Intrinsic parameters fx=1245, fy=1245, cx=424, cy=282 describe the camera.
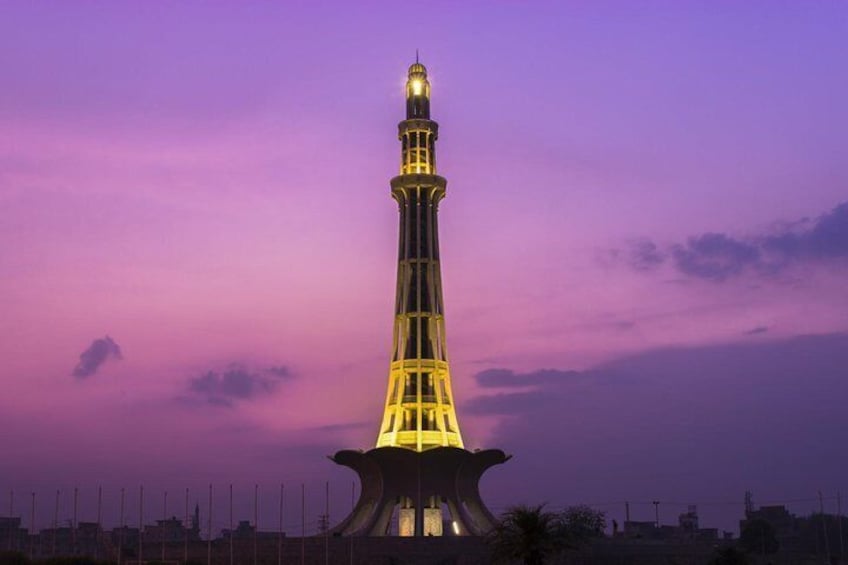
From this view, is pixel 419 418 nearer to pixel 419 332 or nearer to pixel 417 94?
pixel 419 332

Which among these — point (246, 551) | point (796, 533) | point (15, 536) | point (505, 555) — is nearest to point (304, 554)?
point (246, 551)

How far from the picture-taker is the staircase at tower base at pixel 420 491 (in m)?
88.2

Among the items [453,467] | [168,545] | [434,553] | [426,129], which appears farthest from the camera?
[426,129]

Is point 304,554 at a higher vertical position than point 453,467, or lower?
lower

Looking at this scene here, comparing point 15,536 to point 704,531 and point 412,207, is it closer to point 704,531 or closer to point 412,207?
point 412,207

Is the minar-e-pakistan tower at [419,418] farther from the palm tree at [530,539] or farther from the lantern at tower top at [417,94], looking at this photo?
the palm tree at [530,539]

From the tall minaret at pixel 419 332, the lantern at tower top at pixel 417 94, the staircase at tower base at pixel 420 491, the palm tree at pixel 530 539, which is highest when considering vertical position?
the lantern at tower top at pixel 417 94

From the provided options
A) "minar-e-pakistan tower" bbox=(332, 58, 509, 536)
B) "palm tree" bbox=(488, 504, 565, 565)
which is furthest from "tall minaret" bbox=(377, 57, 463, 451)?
"palm tree" bbox=(488, 504, 565, 565)

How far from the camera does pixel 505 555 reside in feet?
177

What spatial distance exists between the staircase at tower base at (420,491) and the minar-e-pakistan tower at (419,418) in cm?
7

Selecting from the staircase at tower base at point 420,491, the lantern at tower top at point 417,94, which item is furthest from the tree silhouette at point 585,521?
the lantern at tower top at point 417,94

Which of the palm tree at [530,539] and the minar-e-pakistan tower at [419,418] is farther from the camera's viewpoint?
the minar-e-pakistan tower at [419,418]

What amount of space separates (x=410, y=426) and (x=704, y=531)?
46.6 meters

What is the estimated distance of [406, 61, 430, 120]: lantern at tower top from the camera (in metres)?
97.2
